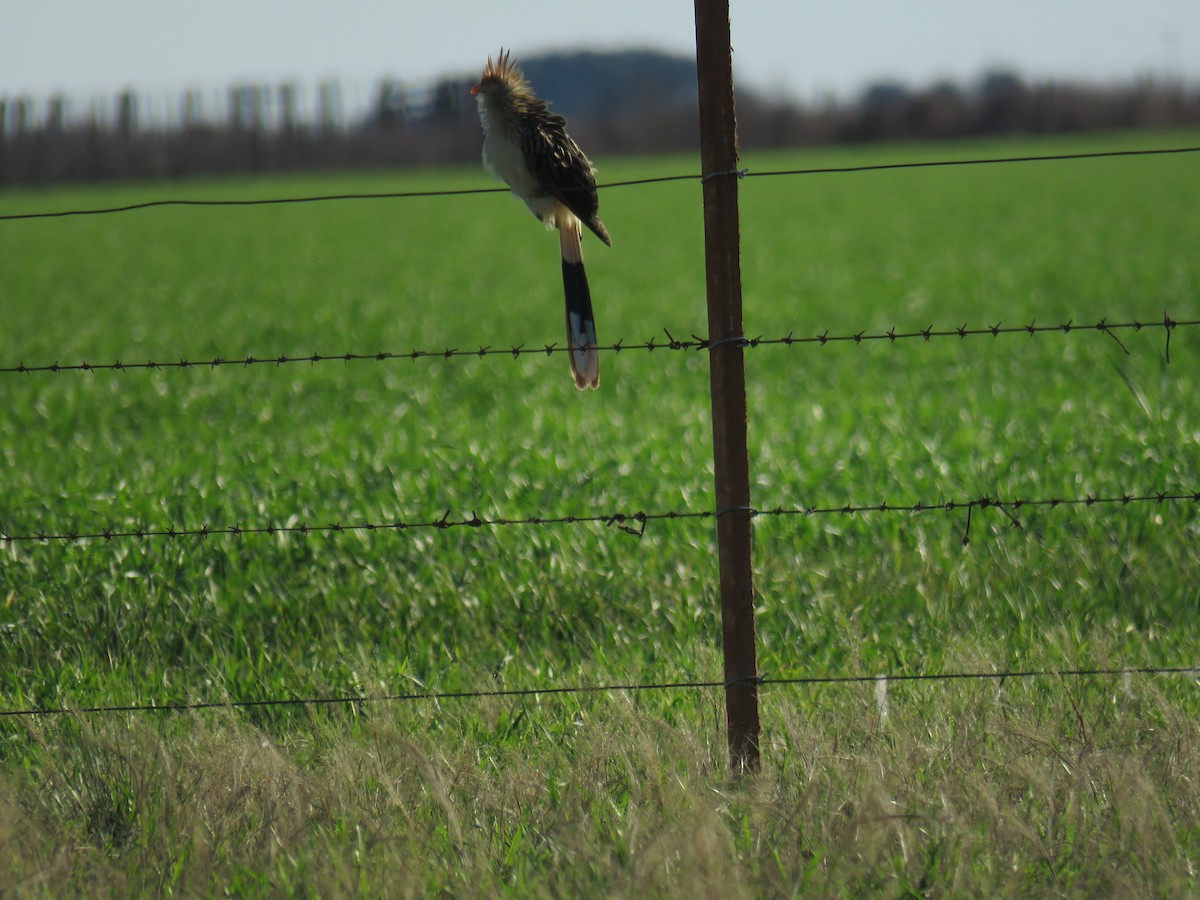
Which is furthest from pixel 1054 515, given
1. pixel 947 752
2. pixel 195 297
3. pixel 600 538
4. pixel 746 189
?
pixel 746 189

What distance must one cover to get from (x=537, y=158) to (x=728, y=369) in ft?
4.57

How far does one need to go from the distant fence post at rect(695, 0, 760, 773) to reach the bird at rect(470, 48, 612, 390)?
2.44 feet

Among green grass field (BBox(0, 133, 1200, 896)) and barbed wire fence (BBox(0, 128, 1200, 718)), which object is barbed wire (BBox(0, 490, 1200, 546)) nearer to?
barbed wire fence (BBox(0, 128, 1200, 718))

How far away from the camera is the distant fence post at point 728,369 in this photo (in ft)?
9.96

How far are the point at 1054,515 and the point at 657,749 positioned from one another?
11.0 ft

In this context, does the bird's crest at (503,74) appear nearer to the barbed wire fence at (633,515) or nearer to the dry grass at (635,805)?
the barbed wire fence at (633,515)

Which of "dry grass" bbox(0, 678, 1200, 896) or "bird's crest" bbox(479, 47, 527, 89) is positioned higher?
"bird's crest" bbox(479, 47, 527, 89)

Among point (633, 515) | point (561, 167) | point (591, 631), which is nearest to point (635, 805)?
point (633, 515)

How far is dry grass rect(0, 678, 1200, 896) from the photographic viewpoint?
270cm

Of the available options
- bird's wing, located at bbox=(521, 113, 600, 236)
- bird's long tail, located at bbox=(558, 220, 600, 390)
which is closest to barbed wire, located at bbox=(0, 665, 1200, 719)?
bird's long tail, located at bbox=(558, 220, 600, 390)

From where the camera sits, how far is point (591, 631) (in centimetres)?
500

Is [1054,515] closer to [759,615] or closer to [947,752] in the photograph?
[759,615]

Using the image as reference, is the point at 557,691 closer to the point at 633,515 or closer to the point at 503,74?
the point at 633,515

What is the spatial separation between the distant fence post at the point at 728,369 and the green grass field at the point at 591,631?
246 mm
